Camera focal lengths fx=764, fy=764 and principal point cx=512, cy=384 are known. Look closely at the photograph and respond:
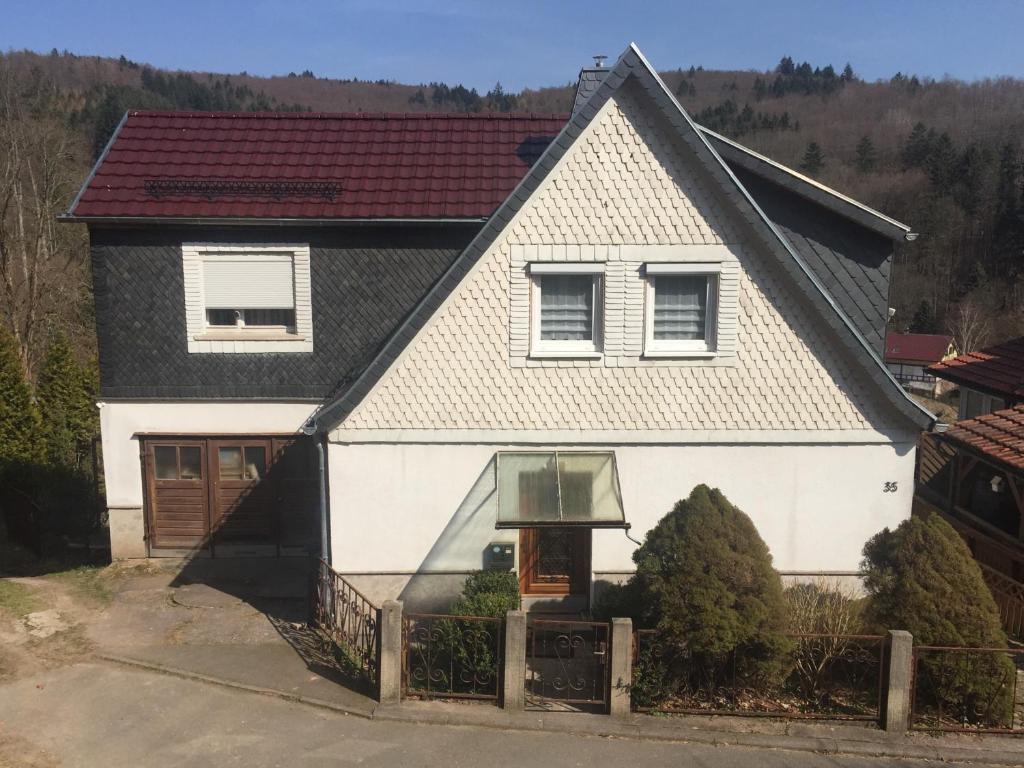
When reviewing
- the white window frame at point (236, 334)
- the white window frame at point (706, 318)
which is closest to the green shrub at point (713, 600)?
the white window frame at point (706, 318)

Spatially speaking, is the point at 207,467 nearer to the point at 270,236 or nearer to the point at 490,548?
the point at 270,236

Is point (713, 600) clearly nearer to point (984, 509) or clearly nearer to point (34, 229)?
point (984, 509)

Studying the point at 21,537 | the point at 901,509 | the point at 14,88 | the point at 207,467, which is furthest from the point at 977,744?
the point at 14,88

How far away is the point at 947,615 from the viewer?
27.6 feet

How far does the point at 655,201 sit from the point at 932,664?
20.9 feet

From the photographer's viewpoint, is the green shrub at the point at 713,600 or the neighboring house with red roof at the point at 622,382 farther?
the neighboring house with red roof at the point at 622,382

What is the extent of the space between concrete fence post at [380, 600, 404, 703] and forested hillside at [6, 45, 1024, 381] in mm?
14507

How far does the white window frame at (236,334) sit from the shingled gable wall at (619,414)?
3.60 metres

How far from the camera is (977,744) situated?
8141 millimetres

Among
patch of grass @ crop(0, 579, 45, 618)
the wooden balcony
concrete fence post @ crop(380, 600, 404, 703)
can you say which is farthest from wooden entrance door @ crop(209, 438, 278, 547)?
the wooden balcony

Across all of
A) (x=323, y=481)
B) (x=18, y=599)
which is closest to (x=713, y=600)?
(x=323, y=481)

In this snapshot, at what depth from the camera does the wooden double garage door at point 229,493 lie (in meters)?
13.4

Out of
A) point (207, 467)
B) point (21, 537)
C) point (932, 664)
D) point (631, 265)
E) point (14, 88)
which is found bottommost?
point (21, 537)

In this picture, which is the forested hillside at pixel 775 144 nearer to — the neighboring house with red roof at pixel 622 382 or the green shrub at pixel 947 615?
the neighboring house with red roof at pixel 622 382
